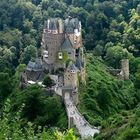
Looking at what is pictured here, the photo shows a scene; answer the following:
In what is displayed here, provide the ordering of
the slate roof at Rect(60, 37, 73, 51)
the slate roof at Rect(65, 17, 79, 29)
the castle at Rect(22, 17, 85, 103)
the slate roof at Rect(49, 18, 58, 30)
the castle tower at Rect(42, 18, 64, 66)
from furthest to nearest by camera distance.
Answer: the slate roof at Rect(65, 17, 79, 29)
the slate roof at Rect(49, 18, 58, 30)
the castle tower at Rect(42, 18, 64, 66)
the slate roof at Rect(60, 37, 73, 51)
the castle at Rect(22, 17, 85, 103)

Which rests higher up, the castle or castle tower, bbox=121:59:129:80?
the castle

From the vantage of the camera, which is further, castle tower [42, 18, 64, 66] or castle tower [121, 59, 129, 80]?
castle tower [121, 59, 129, 80]

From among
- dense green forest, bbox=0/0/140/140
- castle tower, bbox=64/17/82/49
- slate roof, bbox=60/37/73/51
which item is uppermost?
castle tower, bbox=64/17/82/49

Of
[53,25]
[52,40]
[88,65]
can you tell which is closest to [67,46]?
[52,40]

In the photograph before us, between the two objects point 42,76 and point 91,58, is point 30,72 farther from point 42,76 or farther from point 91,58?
point 91,58

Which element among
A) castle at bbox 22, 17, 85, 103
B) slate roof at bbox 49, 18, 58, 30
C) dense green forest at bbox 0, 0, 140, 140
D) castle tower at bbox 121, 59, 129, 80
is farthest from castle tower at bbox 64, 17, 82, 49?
castle tower at bbox 121, 59, 129, 80

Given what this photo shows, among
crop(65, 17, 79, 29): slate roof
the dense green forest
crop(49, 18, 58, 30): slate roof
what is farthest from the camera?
crop(65, 17, 79, 29): slate roof

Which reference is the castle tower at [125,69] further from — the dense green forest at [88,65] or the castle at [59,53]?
the castle at [59,53]

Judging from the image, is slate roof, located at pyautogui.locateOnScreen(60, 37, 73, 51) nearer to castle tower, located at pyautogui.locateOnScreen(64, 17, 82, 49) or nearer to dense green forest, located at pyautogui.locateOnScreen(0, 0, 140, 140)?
castle tower, located at pyautogui.locateOnScreen(64, 17, 82, 49)
